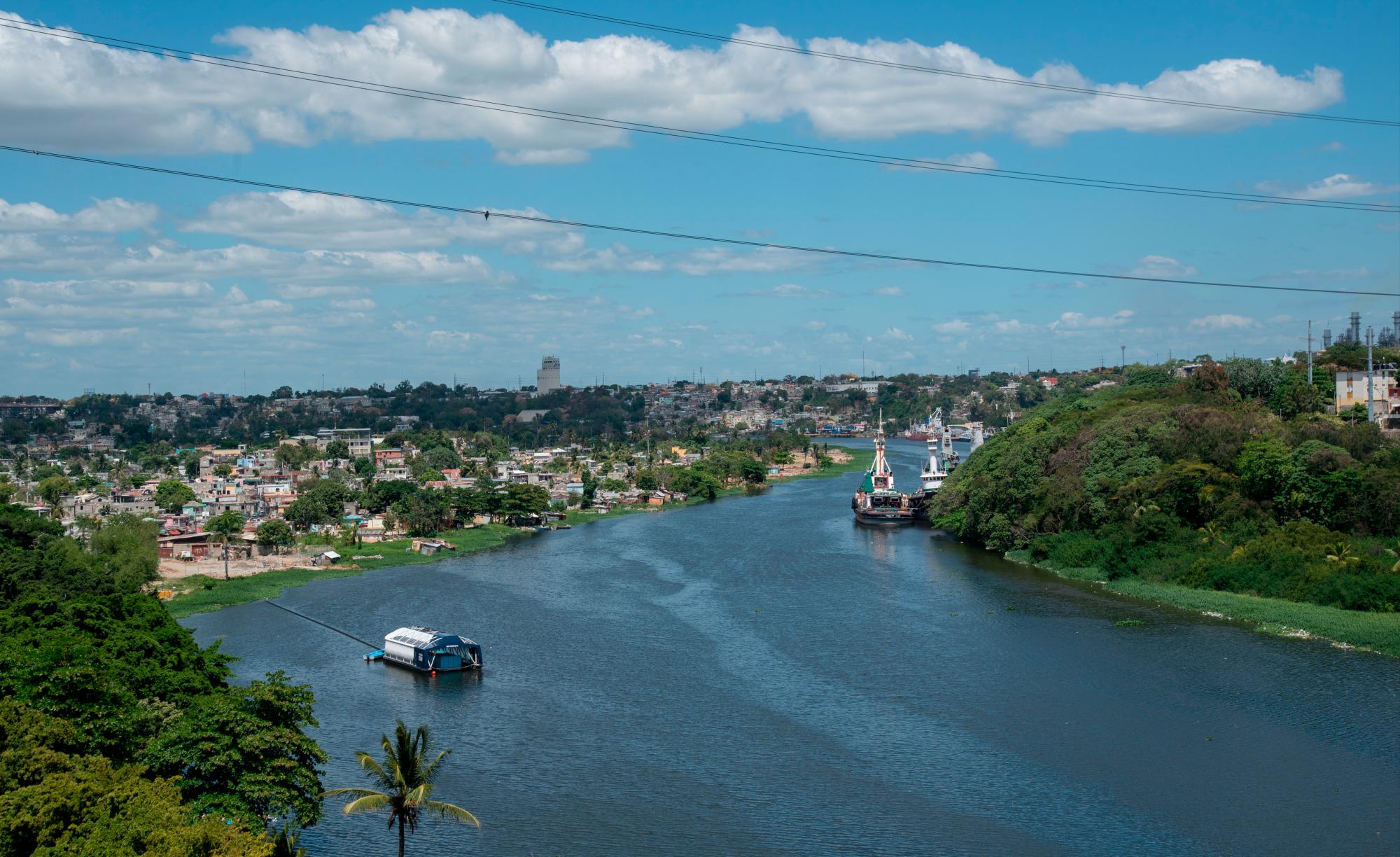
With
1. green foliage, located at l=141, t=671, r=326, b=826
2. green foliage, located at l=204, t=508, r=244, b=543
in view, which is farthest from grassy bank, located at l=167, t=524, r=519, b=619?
green foliage, located at l=141, t=671, r=326, b=826

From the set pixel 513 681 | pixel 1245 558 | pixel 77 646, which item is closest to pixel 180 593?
pixel 513 681

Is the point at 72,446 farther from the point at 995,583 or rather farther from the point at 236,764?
the point at 236,764

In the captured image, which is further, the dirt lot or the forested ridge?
the dirt lot

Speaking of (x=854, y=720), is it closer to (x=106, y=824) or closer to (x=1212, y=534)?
(x=106, y=824)

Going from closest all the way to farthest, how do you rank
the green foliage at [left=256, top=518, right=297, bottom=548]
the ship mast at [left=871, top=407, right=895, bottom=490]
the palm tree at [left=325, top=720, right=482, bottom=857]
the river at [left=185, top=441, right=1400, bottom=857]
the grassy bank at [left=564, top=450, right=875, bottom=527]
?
the palm tree at [left=325, top=720, right=482, bottom=857]
the river at [left=185, top=441, right=1400, bottom=857]
the green foliage at [left=256, top=518, right=297, bottom=548]
the ship mast at [left=871, top=407, right=895, bottom=490]
the grassy bank at [left=564, top=450, right=875, bottom=527]

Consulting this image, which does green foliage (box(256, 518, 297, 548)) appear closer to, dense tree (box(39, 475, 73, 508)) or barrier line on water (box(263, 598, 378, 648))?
barrier line on water (box(263, 598, 378, 648))

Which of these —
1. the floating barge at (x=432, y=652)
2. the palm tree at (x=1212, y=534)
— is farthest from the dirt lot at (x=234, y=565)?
the palm tree at (x=1212, y=534)

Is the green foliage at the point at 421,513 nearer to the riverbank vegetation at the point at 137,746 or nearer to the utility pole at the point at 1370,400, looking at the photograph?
the riverbank vegetation at the point at 137,746
